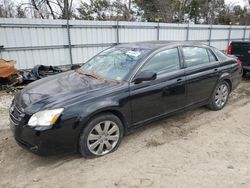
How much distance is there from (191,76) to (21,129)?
Answer: 291 centimetres

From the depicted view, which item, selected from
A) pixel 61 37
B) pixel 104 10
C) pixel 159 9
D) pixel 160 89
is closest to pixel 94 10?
pixel 104 10

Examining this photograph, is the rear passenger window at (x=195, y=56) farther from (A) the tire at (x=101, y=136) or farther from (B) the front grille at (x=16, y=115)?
(B) the front grille at (x=16, y=115)

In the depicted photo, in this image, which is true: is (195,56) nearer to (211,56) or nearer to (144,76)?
(211,56)

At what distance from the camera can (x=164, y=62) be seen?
3.69m

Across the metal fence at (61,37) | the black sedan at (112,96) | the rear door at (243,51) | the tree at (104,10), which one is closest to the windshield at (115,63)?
Answer: the black sedan at (112,96)

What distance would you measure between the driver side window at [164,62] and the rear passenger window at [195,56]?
0.82 ft

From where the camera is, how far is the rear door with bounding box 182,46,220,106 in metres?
3.99

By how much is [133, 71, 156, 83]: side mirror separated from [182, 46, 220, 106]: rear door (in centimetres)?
100

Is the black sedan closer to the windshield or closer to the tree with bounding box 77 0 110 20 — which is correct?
the windshield

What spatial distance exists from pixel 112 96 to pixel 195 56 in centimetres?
208

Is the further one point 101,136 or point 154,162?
point 101,136

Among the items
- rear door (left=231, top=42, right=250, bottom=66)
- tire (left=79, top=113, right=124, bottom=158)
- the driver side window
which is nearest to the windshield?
the driver side window

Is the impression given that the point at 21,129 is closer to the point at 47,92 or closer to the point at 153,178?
the point at 47,92

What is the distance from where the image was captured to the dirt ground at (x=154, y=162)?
2.57 m
